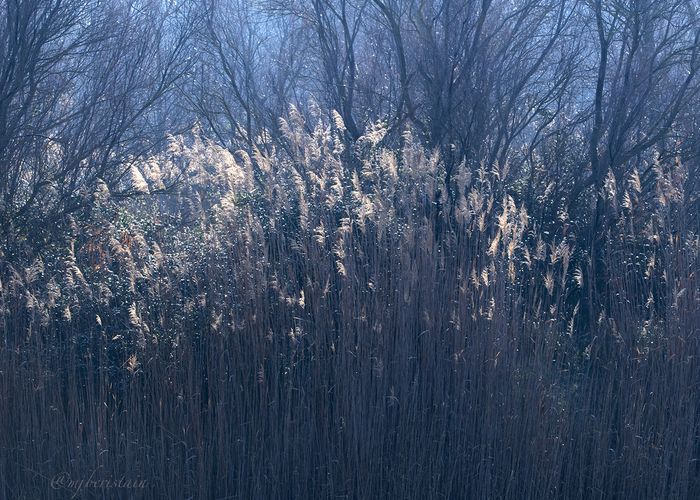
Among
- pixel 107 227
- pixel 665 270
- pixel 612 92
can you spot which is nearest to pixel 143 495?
pixel 107 227

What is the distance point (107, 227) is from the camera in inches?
242

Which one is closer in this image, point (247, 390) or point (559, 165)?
point (247, 390)

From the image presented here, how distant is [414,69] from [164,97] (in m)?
2.82

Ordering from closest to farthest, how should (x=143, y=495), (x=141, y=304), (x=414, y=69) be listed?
1. (x=143, y=495)
2. (x=141, y=304)
3. (x=414, y=69)

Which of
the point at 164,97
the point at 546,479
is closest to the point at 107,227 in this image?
the point at 164,97

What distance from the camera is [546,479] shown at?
4.66 m

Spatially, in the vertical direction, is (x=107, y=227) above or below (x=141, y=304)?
above

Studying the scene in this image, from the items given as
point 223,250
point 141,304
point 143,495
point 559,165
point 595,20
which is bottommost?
point 143,495

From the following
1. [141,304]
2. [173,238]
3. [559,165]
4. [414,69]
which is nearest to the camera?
[141,304]

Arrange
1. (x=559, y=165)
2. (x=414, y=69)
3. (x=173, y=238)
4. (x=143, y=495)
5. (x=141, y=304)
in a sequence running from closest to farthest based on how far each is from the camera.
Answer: (x=143, y=495), (x=141, y=304), (x=173, y=238), (x=559, y=165), (x=414, y=69)

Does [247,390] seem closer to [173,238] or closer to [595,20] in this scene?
[173,238]

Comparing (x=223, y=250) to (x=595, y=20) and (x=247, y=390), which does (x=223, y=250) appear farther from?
(x=595, y=20)

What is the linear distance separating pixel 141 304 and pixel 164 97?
437cm

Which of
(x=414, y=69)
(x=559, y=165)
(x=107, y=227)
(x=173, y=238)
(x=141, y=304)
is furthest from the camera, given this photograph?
(x=414, y=69)
